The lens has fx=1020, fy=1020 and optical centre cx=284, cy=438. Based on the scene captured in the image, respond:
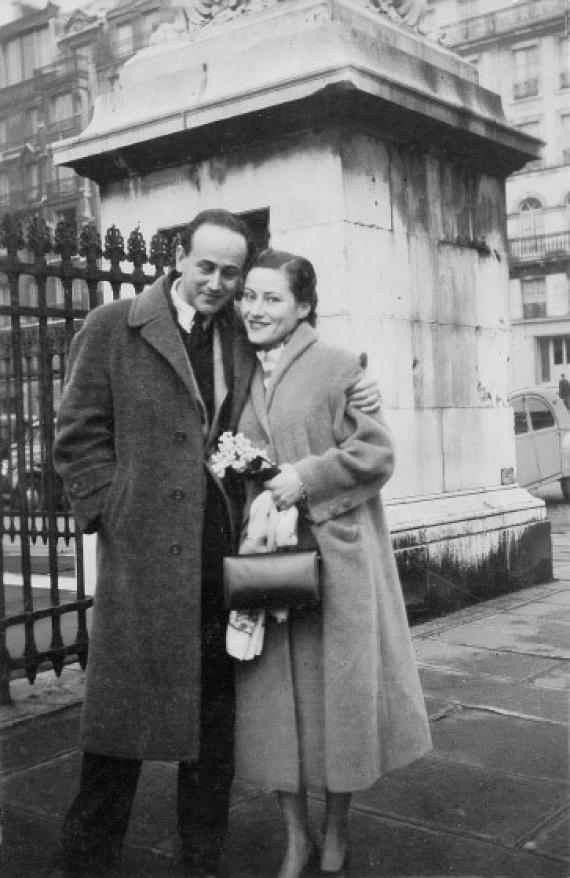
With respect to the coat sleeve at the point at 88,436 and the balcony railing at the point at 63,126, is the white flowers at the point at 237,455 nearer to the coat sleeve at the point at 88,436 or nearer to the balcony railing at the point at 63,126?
the coat sleeve at the point at 88,436

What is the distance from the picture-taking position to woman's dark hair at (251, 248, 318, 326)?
292 cm

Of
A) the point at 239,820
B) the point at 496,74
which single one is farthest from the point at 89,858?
the point at 496,74

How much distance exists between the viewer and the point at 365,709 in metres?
2.85

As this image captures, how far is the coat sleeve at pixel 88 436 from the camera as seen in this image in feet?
9.74

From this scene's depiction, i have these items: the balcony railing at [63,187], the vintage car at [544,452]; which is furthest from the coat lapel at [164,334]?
the balcony railing at [63,187]

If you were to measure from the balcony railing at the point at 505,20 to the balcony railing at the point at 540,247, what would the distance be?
8.86m

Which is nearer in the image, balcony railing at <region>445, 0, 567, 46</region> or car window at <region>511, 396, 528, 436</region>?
car window at <region>511, 396, 528, 436</region>

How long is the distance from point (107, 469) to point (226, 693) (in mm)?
748

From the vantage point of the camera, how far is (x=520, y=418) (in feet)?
49.0

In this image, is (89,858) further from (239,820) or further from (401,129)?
(401,129)

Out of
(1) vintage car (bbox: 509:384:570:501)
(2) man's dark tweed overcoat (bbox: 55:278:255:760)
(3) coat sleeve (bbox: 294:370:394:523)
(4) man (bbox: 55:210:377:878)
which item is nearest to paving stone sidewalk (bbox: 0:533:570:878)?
(4) man (bbox: 55:210:377:878)

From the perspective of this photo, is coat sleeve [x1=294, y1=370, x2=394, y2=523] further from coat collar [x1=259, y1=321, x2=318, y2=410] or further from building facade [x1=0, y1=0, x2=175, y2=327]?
building facade [x1=0, y1=0, x2=175, y2=327]

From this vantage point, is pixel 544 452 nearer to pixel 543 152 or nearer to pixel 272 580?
pixel 272 580

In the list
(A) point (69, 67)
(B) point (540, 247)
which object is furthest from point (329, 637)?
(A) point (69, 67)
